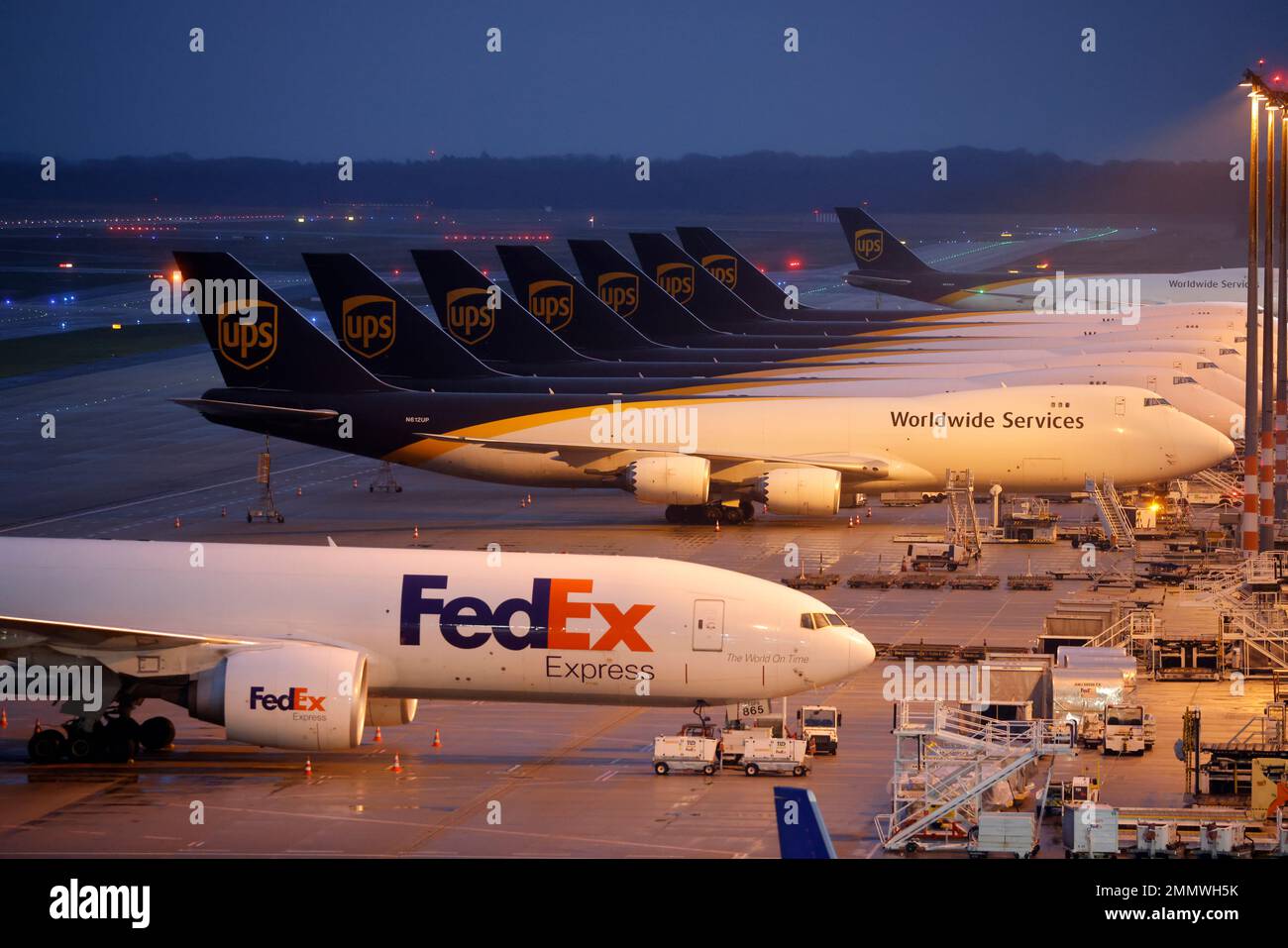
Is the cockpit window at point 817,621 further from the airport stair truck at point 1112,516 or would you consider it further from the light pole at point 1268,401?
the airport stair truck at point 1112,516

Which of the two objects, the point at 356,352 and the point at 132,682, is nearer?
the point at 132,682

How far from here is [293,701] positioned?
1289 inches

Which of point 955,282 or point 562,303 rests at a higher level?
point 955,282

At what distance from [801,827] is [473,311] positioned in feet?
179

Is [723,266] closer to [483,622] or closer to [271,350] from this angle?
[271,350]

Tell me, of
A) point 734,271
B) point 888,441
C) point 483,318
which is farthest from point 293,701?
point 734,271

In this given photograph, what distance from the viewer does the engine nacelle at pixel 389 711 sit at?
35375 mm

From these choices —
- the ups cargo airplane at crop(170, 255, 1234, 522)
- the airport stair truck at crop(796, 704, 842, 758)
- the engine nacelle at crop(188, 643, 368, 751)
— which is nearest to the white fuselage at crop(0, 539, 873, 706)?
the engine nacelle at crop(188, 643, 368, 751)

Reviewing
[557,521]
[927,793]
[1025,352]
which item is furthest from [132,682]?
[1025,352]

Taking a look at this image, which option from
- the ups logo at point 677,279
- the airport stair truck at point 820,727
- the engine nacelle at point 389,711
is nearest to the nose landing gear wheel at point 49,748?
the engine nacelle at point 389,711

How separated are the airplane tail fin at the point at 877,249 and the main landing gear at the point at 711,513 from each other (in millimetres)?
69229

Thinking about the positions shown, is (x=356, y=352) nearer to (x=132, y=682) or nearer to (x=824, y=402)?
(x=824, y=402)

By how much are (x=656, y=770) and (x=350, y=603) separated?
6403 millimetres

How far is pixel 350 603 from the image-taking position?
3431cm
